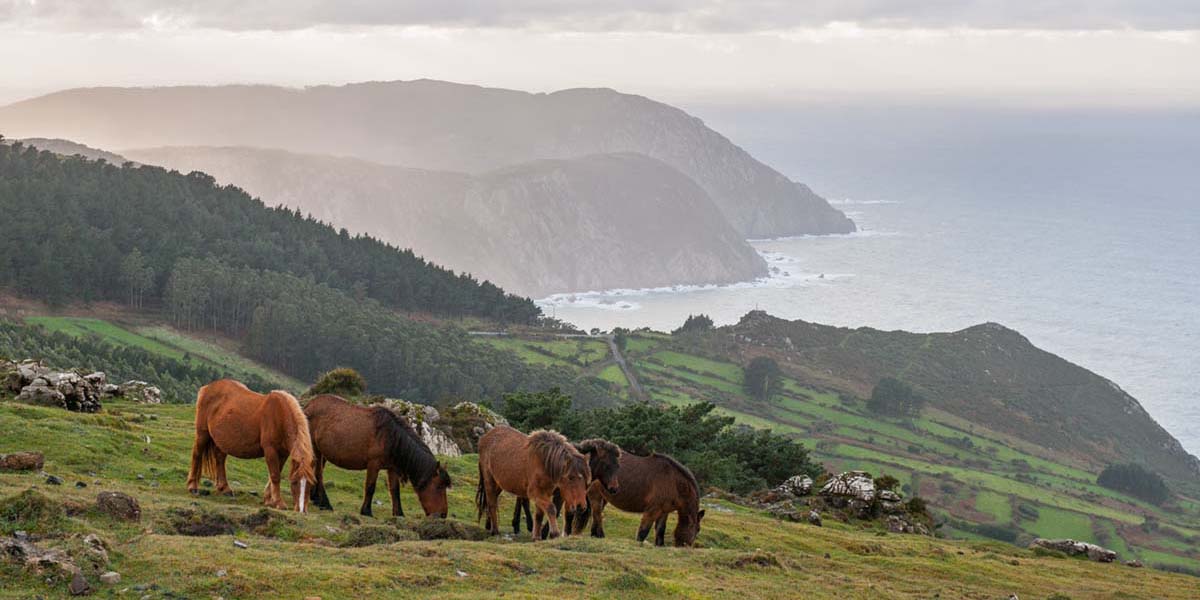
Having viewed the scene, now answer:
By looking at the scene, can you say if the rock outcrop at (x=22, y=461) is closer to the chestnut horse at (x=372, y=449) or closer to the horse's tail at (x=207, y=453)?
the horse's tail at (x=207, y=453)

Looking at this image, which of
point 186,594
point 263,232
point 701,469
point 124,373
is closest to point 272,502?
point 186,594

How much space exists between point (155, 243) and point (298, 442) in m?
87.6

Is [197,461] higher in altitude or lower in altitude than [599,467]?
lower

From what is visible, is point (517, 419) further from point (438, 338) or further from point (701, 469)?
point (438, 338)

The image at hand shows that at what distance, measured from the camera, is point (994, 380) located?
148375mm

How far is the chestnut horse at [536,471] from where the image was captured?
715 inches

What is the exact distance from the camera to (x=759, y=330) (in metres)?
156

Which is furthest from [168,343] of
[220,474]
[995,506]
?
[995,506]

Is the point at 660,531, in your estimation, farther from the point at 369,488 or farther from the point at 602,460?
the point at 369,488

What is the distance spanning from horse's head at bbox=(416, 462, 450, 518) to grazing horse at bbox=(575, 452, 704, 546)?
2769 millimetres

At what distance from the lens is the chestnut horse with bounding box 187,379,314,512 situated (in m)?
17.8

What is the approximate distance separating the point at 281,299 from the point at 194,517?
262 feet

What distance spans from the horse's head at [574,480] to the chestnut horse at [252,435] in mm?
4485

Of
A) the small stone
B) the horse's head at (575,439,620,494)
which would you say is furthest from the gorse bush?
the small stone
